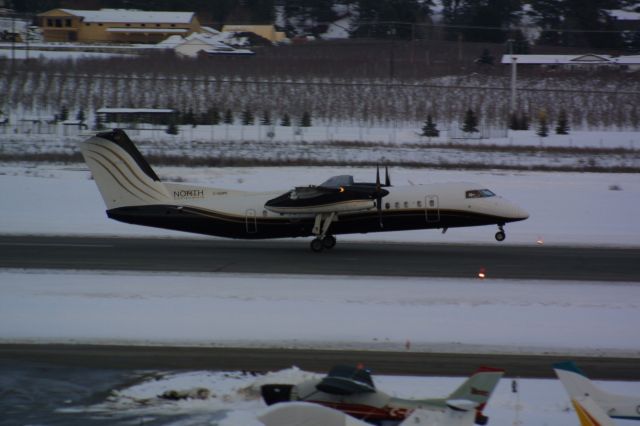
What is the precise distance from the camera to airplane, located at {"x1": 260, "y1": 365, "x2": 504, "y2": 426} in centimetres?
921

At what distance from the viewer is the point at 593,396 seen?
926cm

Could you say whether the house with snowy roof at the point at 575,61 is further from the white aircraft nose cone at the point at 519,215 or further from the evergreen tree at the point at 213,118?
the white aircraft nose cone at the point at 519,215

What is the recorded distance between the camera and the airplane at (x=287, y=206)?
24.7 metres

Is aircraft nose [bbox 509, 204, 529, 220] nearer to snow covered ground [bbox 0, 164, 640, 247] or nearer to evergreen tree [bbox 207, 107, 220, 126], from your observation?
snow covered ground [bbox 0, 164, 640, 247]

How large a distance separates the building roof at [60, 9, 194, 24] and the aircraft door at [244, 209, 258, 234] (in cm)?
7451

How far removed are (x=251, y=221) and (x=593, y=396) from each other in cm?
1673

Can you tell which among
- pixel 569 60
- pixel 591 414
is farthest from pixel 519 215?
pixel 569 60

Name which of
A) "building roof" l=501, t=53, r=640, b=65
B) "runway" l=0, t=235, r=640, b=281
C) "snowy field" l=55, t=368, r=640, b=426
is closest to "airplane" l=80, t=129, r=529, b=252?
"runway" l=0, t=235, r=640, b=281

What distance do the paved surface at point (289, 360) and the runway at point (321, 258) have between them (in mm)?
7667

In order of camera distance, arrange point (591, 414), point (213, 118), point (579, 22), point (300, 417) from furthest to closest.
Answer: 1. point (579, 22)
2. point (213, 118)
3. point (591, 414)
4. point (300, 417)

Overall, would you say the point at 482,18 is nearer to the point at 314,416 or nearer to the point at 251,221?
the point at 251,221

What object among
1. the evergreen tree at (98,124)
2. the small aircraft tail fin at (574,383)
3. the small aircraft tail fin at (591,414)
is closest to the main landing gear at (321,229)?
the small aircraft tail fin at (574,383)

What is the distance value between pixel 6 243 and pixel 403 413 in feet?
65.6

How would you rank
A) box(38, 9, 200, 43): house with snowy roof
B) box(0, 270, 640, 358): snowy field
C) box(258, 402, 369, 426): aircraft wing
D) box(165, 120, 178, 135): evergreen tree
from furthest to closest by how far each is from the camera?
box(38, 9, 200, 43): house with snowy roof → box(165, 120, 178, 135): evergreen tree → box(0, 270, 640, 358): snowy field → box(258, 402, 369, 426): aircraft wing
